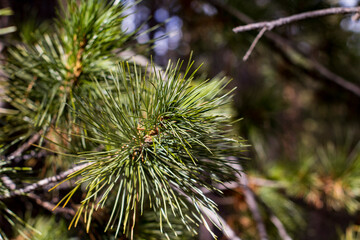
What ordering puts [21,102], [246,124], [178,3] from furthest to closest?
1. [178,3]
2. [246,124]
3. [21,102]

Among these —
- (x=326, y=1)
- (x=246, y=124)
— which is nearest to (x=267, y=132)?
(x=246, y=124)

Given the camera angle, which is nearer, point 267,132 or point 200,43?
point 267,132

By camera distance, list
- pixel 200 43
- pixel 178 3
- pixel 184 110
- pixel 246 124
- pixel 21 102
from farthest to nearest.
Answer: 1. pixel 200 43
2. pixel 178 3
3. pixel 246 124
4. pixel 21 102
5. pixel 184 110

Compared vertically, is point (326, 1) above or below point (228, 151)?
above

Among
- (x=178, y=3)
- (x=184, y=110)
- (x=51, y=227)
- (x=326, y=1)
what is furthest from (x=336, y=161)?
(x=178, y=3)

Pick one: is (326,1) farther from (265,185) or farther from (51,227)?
(51,227)

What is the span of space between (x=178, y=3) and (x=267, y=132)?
841 mm

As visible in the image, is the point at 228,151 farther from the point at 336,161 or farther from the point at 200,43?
the point at 200,43

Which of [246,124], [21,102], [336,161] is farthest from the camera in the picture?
[246,124]

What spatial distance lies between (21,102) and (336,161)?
1.03 metres

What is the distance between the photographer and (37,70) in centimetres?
57

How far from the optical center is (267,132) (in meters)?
1.21

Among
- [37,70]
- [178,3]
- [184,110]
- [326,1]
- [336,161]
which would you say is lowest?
[336,161]

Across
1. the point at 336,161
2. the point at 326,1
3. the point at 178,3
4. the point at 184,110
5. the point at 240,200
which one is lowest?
the point at 240,200
